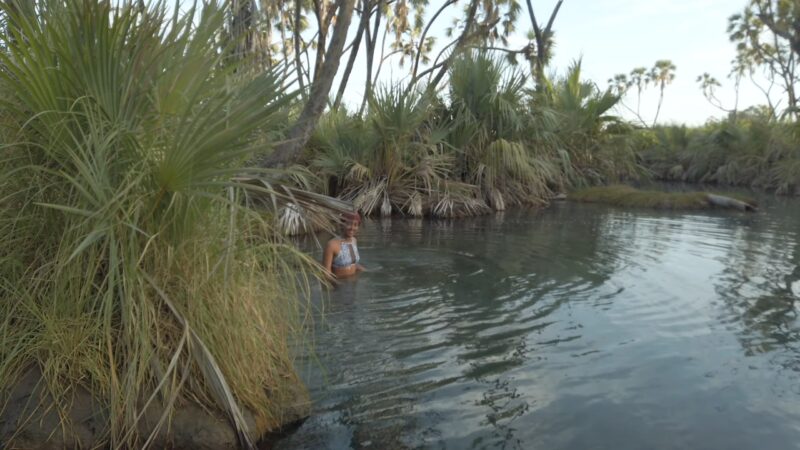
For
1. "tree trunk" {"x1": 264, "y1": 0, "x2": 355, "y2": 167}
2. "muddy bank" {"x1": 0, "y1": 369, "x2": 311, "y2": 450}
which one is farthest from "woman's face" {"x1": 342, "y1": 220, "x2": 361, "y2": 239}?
"muddy bank" {"x1": 0, "y1": 369, "x2": 311, "y2": 450}

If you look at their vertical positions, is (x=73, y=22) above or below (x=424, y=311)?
above

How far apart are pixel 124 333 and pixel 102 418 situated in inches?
17.3

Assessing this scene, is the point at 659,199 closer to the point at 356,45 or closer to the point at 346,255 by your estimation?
the point at 356,45

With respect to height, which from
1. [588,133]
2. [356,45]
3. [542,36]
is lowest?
[588,133]

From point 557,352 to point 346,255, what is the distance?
315 cm

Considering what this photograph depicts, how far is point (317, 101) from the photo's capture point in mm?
8266

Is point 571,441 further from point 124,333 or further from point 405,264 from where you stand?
point 405,264

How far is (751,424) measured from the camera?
4.22 metres

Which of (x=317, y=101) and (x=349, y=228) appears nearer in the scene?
(x=349, y=228)

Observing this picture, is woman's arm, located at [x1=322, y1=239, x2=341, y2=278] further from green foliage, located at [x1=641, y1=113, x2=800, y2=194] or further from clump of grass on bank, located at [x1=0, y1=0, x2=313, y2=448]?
green foliage, located at [x1=641, y1=113, x2=800, y2=194]

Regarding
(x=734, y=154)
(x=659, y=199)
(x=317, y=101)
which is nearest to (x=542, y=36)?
(x=659, y=199)

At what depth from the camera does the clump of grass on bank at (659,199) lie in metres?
18.0

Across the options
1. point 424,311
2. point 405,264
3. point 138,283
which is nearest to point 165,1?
point 138,283

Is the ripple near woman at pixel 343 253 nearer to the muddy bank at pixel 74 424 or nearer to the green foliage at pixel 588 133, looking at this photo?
the muddy bank at pixel 74 424
